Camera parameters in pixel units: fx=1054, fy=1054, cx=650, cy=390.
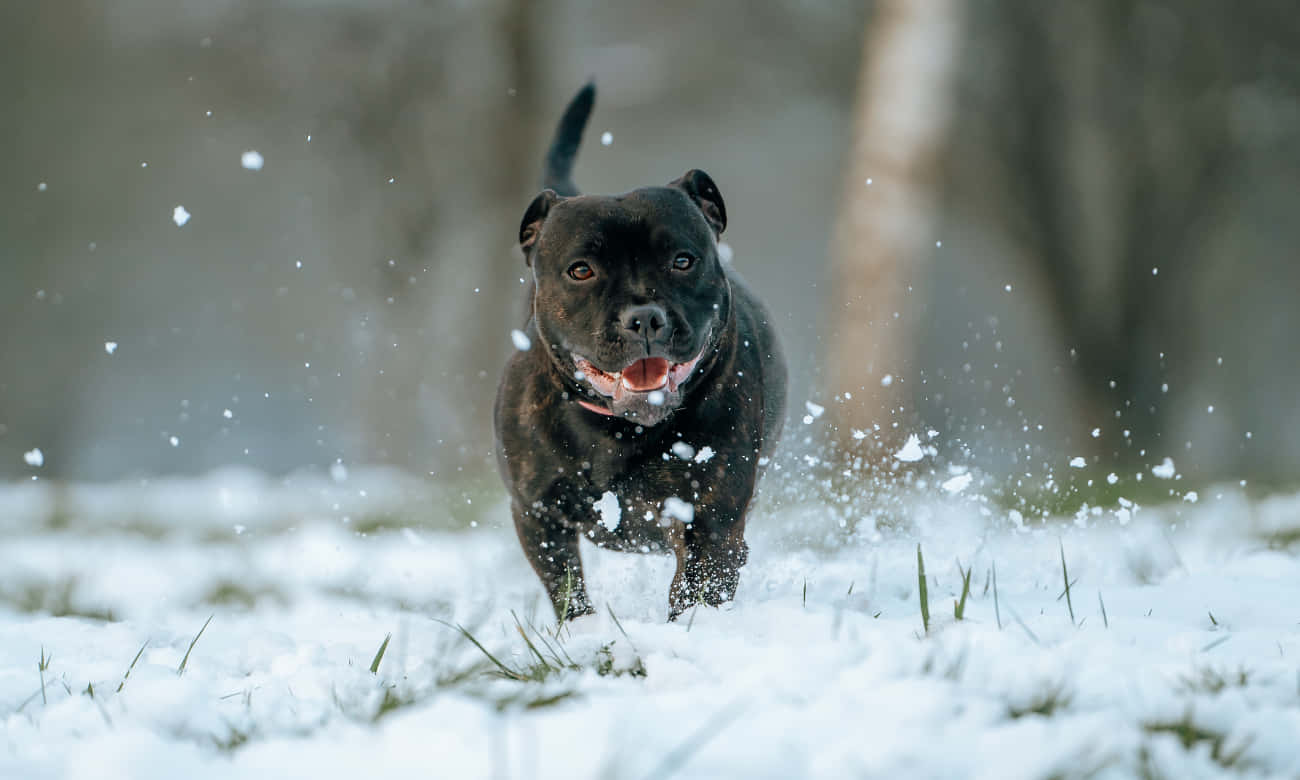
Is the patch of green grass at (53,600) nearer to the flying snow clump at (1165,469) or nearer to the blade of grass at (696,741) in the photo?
the blade of grass at (696,741)

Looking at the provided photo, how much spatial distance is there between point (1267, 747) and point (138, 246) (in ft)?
52.2

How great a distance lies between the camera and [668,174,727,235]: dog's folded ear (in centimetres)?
329

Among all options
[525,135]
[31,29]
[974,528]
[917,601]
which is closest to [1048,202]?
[525,135]

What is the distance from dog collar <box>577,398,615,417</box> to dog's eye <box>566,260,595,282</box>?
0.36 m

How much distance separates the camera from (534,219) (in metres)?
3.33

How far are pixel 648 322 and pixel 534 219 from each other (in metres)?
0.74

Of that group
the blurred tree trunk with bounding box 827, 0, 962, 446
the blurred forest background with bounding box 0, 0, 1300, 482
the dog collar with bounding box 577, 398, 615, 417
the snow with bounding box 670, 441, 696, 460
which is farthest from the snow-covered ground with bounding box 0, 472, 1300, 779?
the blurred forest background with bounding box 0, 0, 1300, 482

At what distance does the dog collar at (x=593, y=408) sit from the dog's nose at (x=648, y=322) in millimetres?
317

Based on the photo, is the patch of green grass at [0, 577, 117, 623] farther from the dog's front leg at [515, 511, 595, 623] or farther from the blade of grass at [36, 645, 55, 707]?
the dog's front leg at [515, 511, 595, 623]

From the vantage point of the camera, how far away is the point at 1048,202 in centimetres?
1112

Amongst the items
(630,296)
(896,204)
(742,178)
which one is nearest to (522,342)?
(630,296)

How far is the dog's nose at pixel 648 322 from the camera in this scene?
9.17 feet

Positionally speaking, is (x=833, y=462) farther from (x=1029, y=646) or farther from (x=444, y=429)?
(x=444, y=429)

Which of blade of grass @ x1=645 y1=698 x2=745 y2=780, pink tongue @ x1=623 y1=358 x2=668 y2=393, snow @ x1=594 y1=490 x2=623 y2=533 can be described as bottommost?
blade of grass @ x1=645 y1=698 x2=745 y2=780
